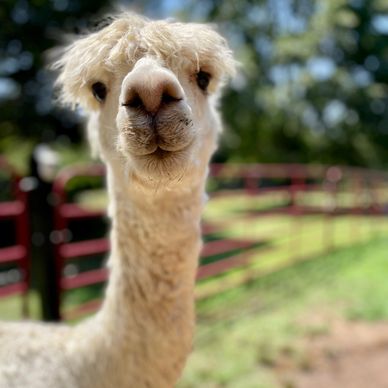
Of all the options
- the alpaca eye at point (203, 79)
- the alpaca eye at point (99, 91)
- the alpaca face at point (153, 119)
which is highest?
the alpaca eye at point (203, 79)

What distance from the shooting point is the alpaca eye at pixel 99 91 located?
1641mm

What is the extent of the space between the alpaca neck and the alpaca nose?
1.21 ft

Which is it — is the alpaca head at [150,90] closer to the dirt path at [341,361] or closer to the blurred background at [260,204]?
the blurred background at [260,204]

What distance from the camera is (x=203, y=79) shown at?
169 cm

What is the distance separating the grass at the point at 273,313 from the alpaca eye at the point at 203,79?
2.29 metres

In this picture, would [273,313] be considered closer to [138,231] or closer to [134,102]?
[138,231]

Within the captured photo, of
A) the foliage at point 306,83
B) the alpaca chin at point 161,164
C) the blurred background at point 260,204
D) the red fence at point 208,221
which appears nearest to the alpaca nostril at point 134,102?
the alpaca chin at point 161,164

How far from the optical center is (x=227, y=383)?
331 cm

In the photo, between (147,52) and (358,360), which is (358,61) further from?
(147,52)

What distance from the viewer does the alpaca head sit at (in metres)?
1.28

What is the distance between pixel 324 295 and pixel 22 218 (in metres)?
3.47

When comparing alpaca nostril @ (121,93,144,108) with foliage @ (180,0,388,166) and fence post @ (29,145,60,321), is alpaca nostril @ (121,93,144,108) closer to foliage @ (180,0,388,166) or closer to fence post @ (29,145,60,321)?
fence post @ (29,145,60,321)

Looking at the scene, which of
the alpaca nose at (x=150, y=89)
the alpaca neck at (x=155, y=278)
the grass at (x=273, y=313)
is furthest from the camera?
the grass at (x=273, y=313)

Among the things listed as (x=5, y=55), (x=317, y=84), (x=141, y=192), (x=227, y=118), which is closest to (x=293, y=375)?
(x=141, y=192)
